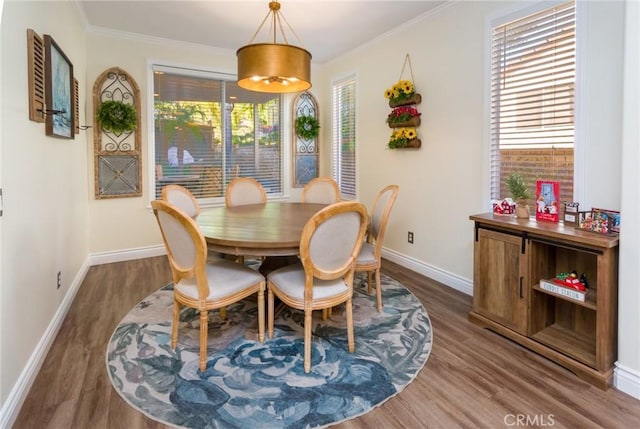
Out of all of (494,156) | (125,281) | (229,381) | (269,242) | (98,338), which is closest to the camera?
(229,381)

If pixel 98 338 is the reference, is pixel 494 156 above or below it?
above

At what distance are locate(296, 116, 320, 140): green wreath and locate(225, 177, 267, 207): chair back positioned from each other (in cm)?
164

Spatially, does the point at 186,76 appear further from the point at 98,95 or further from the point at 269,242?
the point at 269,242

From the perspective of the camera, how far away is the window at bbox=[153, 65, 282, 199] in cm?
454

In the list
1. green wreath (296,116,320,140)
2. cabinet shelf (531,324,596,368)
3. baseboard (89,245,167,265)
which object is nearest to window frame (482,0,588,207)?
cabinet shelf (531,324,596,368)

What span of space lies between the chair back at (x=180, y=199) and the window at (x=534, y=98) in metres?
2.57

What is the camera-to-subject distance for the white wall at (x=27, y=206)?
1.74m

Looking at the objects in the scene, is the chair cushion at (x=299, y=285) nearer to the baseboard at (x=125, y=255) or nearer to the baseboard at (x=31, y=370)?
the baseboard at (x=31, y=370)

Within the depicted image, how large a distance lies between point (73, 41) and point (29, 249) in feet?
7.70

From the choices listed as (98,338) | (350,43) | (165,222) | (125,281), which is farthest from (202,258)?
(350,43)

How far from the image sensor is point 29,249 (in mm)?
2076

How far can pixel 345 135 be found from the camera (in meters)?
5.14

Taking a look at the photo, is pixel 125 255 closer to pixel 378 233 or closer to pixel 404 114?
pixel 378 233

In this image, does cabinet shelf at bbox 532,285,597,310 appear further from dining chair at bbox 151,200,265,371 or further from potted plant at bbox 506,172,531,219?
dining chair at bbox 151,200,265,371
